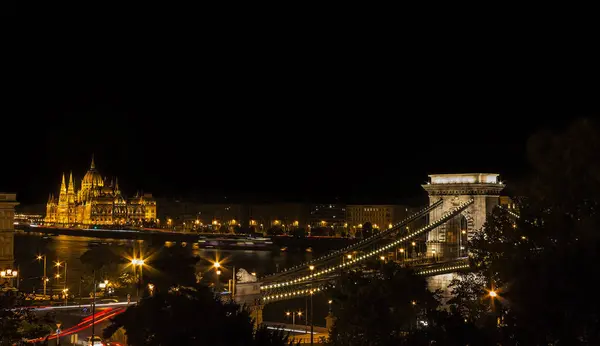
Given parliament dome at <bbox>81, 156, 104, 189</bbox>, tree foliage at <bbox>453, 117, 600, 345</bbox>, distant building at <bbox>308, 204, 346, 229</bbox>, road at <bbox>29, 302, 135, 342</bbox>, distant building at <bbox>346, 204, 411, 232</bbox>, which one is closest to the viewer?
tree foliage at <bbox>453, 117, 600, 345</bbox>

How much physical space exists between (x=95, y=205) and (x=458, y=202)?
9054cm

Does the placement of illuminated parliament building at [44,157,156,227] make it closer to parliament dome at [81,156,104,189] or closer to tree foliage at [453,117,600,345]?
parliament dome at [81,156,104,189]

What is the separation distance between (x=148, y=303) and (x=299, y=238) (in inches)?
2491

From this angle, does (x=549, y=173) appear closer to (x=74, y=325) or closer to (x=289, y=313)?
(x=74, y=325)

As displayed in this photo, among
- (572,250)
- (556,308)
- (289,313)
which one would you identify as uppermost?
(572,250)

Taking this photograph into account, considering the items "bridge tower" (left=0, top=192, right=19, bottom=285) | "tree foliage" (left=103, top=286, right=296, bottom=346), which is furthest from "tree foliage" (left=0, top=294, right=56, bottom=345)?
"bridge tower" (left=0, top=192, right=19, bottom=285)

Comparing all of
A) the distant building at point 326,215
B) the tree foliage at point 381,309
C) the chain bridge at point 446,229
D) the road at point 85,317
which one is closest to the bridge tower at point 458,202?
the chain bridge at point 446,229

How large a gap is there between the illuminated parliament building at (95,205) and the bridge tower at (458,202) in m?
86.6

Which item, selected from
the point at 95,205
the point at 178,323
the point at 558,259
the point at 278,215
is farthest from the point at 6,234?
the point at 95,205

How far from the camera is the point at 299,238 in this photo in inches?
2788

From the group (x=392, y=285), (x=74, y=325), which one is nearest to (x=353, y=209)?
(x=74, y=325)

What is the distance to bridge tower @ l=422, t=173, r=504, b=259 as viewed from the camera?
77.8 feet

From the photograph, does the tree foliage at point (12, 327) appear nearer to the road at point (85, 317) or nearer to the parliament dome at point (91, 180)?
the road at point (85, 317)

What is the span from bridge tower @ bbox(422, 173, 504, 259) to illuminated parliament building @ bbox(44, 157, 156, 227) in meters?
86.6
